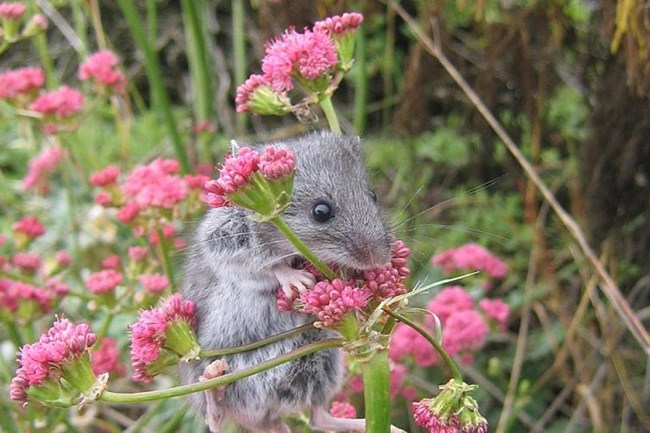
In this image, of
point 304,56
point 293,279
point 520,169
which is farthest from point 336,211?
point 520,169

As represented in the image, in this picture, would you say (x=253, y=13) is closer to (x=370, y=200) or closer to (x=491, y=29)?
(x=491, y=29)

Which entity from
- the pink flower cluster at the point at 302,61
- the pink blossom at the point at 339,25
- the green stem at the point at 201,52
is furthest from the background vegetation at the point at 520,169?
the pink blossom at the point at 339,25

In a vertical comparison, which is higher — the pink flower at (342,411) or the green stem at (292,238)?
the green stem at (292,238)

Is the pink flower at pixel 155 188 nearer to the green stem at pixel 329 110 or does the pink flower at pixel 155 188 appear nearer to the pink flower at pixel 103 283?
the pink flower at pixel 103 283

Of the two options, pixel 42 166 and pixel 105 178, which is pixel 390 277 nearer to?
pixel 105 178

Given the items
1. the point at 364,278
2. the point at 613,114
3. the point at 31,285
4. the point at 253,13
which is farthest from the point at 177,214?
the point at 253,13

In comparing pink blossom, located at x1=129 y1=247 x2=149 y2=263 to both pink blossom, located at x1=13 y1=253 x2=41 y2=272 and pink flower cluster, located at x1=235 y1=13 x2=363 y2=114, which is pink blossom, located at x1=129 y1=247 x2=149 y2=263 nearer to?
pink blossom, located at x1=13 y1=253 x2=41 y2=272
